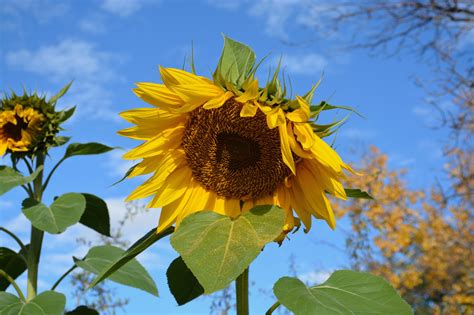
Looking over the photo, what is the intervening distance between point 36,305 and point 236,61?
940mm

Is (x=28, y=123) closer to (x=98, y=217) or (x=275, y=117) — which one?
(x=98, y=217)

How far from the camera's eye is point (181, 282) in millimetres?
1336

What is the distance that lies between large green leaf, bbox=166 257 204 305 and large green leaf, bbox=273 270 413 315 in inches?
11.2

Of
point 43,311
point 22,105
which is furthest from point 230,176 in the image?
point 22,105

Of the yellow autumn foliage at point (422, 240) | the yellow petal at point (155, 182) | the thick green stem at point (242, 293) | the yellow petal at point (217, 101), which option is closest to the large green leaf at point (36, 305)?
the yellow petal at point (155, 182)

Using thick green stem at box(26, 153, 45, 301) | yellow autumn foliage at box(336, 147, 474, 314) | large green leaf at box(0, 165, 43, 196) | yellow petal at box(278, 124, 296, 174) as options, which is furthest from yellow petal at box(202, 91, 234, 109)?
yellow autumn foliage at box(336, 147, 474, 314)

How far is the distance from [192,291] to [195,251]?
13.4 inches

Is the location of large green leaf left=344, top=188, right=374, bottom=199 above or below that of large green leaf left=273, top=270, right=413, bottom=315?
above

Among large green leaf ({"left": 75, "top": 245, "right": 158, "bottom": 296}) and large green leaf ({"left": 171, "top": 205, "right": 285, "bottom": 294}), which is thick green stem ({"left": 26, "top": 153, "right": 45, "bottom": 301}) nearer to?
large green leaf ({"left": 75, "top": 245, "right": 158, "bottom": 296})

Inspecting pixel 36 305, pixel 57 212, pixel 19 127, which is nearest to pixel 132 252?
pixel 36 305

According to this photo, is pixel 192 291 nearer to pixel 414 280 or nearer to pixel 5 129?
pixel 5 129

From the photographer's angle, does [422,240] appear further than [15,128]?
Yes

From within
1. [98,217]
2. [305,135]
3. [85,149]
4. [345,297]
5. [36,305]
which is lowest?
[345,297]

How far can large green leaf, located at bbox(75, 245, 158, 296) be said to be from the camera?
188 centimetres
